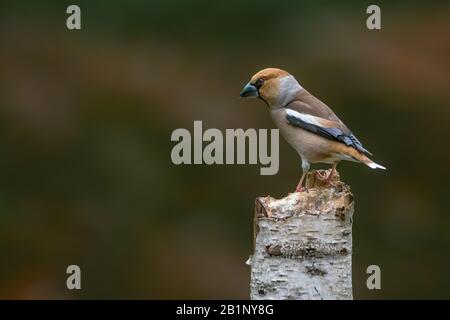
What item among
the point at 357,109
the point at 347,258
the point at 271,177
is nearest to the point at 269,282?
the point at 347,258

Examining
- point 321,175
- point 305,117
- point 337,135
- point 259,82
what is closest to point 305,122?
point 305,117

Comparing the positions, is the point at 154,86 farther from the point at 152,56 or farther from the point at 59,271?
the point at 59,271

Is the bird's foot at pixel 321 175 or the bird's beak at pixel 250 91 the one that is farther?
the bird's beak at pixel 250 91

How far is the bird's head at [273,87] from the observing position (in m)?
6.54

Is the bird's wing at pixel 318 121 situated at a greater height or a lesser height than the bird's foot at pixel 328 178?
greater

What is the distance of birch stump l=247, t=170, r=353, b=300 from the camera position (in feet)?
17.9

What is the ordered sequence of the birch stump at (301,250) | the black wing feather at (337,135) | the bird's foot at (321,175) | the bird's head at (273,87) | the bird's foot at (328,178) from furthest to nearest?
the bird's head at (273,87)
the black wing feather at (337,135)
the bird's foot at (321,175)
the bird's foot at (328,178)
the birch stump at (301,250)

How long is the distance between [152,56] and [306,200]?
7.50 metres

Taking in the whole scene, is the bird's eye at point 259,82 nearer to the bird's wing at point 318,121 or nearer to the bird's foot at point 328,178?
the bird's wing at point 318,121

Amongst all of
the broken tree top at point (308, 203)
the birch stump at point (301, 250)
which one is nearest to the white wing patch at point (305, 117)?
the broken tree top at point (308, 203)

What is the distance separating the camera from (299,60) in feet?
40.9

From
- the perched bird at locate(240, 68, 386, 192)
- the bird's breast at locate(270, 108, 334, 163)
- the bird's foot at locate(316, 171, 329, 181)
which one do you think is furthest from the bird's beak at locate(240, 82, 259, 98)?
the bird's foot at locate(316, 171, 329, 181)

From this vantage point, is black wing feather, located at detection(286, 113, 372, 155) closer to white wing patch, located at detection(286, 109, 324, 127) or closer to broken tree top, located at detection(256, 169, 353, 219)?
white wing patch, located at detection(286, 109, 324, 127)

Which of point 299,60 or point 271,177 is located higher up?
point 299,60
